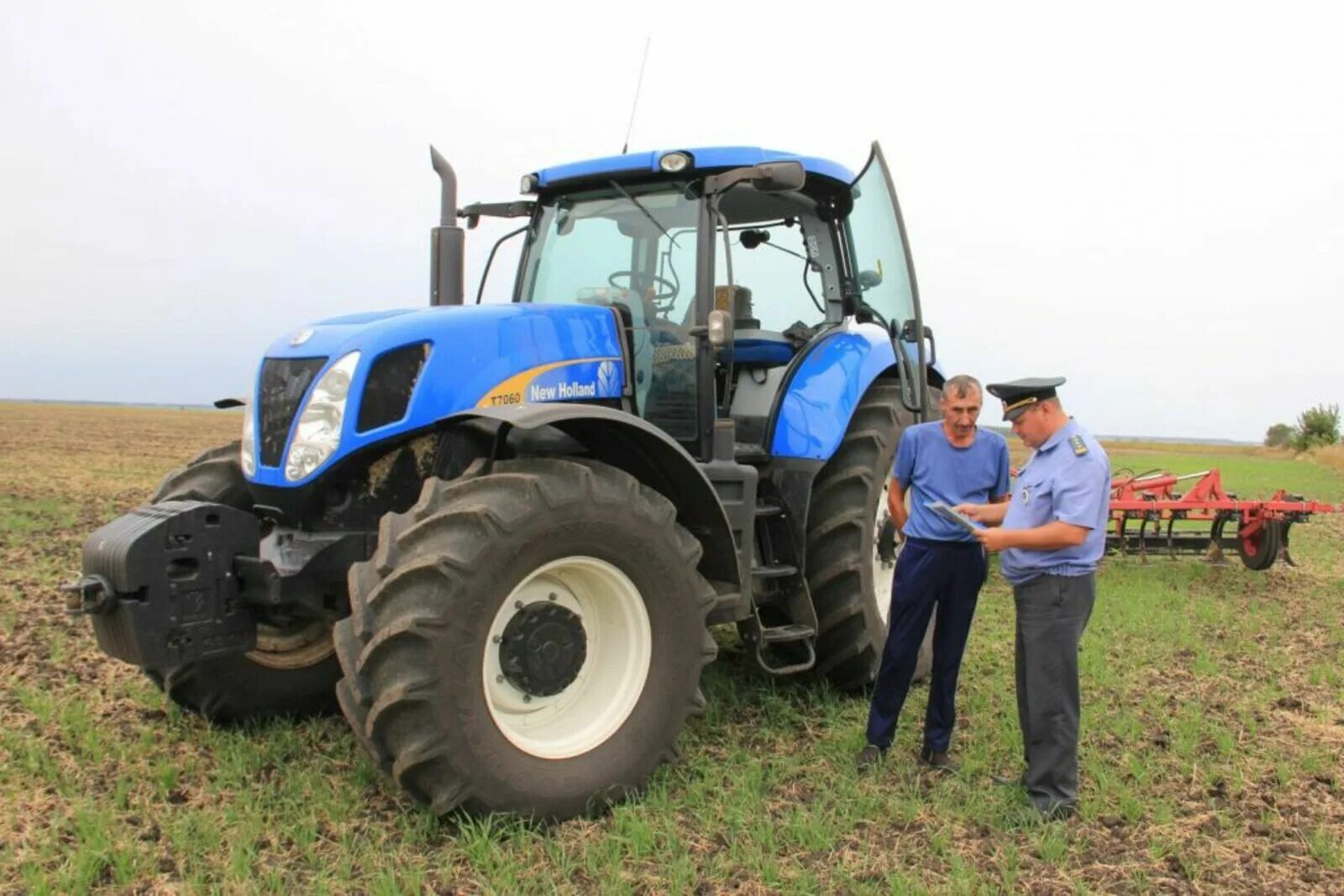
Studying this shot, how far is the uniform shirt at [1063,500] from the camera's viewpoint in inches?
143

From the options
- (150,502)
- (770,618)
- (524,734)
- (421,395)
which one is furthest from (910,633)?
(150,502)

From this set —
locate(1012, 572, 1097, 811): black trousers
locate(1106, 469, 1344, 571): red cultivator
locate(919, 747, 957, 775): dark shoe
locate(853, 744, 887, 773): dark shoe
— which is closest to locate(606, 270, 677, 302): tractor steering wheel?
locate(1012, 572, 1097, 811): black trousers

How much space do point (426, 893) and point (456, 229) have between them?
2.75 metres

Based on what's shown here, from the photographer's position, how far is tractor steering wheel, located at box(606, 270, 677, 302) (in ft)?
15.1

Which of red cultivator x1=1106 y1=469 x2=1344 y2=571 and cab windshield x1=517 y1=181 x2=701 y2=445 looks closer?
cab windshield x1=517 y1=181 x2=701 y2=445

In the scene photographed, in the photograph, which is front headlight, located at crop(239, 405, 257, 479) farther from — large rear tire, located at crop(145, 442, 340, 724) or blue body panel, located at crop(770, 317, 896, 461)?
blue body panel, located at crop(770, 317, 896, 461)

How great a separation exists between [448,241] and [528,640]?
1966mm

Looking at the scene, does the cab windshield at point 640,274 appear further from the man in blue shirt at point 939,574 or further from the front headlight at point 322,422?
the front headlight at point 322,422

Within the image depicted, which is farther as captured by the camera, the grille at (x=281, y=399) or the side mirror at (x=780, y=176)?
the side mirror at (x=780, y=176)

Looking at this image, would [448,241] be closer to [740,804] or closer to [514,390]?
[514,390]

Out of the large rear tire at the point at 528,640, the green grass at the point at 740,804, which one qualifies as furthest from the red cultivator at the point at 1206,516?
the large rear tire at the point at 528,640

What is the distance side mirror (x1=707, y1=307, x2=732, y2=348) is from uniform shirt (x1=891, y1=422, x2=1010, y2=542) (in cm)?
90

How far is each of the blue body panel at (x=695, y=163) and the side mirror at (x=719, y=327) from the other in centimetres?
69

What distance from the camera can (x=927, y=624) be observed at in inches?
167
